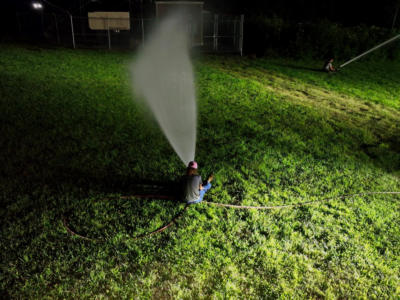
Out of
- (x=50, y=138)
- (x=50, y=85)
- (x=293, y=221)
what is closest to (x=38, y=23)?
(x=50, y=85)

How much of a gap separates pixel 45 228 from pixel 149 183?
2.11m

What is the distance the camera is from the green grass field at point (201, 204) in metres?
4.16

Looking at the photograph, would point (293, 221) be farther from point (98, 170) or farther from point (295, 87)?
point (295, 87)

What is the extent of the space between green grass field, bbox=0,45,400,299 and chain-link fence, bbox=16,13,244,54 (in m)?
10.1

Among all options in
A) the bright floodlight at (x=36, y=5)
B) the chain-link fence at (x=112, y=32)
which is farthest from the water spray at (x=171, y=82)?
the bright floodlight at (x=36, y=5)

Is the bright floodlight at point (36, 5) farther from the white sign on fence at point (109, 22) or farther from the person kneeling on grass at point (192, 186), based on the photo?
the person kneeling on grass at point (192, 186)

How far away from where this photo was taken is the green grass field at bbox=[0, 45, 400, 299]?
4164 millimetres

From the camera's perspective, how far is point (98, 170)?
6520mm

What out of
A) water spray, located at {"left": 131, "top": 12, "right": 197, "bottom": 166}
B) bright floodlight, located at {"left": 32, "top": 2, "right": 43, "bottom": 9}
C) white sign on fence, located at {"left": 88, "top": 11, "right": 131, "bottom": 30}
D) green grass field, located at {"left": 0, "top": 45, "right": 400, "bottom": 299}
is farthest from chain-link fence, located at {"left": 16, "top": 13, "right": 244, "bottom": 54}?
green grass field, located at {"left": 0, "top": 45, "right": 400, "bottom": 299}

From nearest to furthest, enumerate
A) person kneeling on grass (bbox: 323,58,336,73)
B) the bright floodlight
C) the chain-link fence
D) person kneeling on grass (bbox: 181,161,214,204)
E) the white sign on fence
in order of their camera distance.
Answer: person kneeling on grass (bbox: 181,161,214,204) < person kneeling on grass (bbox: 323,58,336,73) < the chain-link fence < the white sign on fence < the bright floodlight

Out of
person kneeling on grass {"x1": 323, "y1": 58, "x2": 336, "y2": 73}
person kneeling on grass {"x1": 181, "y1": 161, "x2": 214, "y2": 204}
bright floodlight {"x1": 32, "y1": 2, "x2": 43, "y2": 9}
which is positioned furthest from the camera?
bright floodlight {"x1": 32, "y1": 2, "x2": 43, "y2": 9}

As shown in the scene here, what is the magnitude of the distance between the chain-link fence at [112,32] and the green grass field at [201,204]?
10.1m

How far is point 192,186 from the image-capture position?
5.29 meters

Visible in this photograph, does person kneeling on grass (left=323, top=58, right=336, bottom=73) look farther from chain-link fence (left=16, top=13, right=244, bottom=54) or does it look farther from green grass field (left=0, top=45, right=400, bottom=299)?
green grass field (left=0, top=45, right=400, bottom=299)
